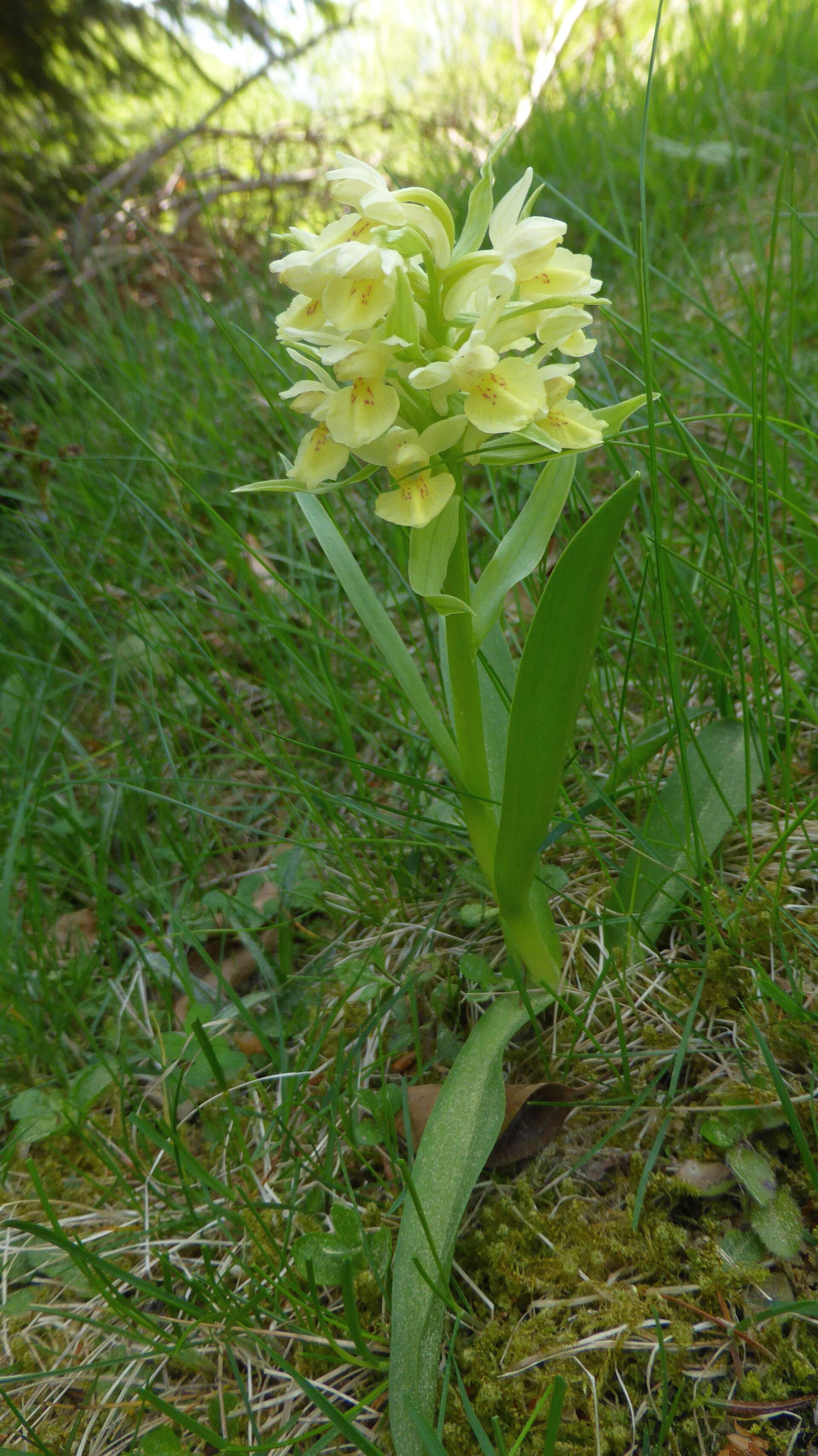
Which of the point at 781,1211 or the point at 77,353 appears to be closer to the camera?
the point at 781,1211

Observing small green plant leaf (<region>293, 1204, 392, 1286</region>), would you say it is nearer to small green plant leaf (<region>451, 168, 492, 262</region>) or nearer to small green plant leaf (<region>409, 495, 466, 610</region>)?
small green plant leaf (<region>409, 495, 466, 610</region>)

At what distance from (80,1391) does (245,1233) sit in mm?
202

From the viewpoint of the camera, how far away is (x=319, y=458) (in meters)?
0.91

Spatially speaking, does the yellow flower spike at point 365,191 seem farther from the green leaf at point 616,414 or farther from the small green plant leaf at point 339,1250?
the small green plant leaf at point 339,1250

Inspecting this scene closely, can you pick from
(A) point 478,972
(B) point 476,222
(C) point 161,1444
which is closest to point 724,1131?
(A) point 478,972

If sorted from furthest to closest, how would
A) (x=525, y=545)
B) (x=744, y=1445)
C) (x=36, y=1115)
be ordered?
1. (x=36, y=1115)
2. (x=525, y=545)
3. (x=744, y=1445)

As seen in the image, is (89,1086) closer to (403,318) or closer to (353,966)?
(353,966)

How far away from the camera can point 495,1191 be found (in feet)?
2.95

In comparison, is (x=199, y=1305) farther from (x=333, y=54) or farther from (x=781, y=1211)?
(x=333, y=54)

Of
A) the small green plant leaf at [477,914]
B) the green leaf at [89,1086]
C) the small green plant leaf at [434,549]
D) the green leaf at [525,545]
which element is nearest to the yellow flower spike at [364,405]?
the small green plant leaf at [434,549]

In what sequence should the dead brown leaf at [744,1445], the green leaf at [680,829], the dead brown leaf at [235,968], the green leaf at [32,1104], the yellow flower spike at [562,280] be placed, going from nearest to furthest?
the dead brown leaf at [744,1445] < the yellow flower spike at [562,280] < the green leaf at [680,829] < the green leaf at [32,1104] < the dead brown leaf at [235,968]

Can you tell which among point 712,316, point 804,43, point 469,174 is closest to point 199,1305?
point 712,316

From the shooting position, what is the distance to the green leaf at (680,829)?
0.97 meters

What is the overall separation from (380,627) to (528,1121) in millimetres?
565
